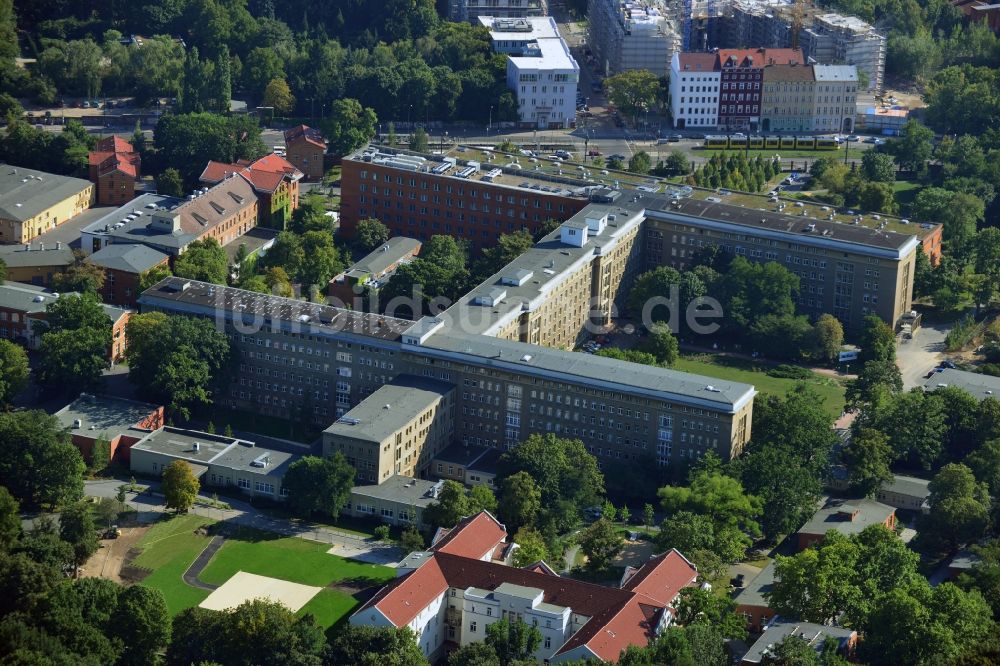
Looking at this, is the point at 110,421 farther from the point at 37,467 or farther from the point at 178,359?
the point at 37,467

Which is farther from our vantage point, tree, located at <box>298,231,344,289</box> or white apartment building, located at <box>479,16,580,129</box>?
white apartment building, located at <box>479,16,580,129</box>

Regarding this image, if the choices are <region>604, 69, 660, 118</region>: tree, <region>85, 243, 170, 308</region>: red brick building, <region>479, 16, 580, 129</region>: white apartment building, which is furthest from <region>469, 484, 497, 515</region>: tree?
<region>604, 69, 660, 118</region>: tree

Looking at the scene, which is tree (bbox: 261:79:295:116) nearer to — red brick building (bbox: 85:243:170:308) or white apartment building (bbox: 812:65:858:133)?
red brick building (bbox: 85:243:170:308)

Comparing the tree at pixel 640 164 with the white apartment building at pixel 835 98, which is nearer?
the tree at pixel 640 164

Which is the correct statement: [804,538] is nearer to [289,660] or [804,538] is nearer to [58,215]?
[289,660]

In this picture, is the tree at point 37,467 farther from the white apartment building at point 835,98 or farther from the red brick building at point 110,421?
the white apartment building at point 835,98

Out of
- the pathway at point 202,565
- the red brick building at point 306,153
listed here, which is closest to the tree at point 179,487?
the pathway at point 202,565

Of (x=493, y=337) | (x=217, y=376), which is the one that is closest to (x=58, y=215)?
(x=217, y=376)
